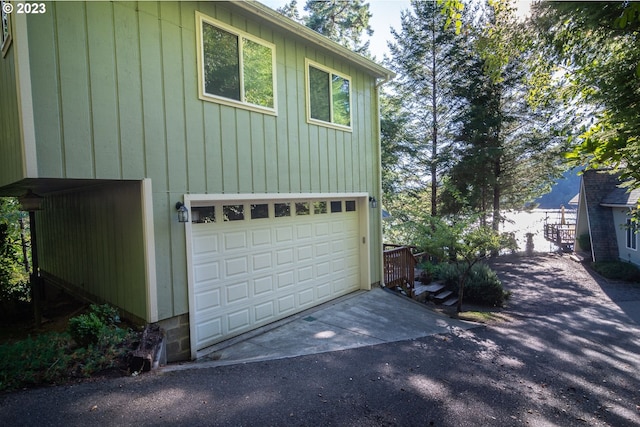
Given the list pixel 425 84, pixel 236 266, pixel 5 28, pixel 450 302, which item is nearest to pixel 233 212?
pixel 236 266

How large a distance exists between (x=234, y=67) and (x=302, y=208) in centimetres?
292

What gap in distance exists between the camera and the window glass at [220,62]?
17.2 feet

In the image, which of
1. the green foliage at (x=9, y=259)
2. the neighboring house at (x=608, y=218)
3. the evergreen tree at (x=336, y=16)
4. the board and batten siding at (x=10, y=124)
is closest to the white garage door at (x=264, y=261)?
the board and batten siding at (x=10, y=124)

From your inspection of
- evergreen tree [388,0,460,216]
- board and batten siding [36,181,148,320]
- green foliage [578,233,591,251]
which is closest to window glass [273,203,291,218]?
board and batten siding [36,181,148,320]

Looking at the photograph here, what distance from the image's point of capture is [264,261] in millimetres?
6312

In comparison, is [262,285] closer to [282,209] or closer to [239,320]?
[239,320]

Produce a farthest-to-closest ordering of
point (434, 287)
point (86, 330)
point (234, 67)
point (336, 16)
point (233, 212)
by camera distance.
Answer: point (336, 16)
point (434, 287)
point (233, 212)
point (234, 67)
point (86, 330)

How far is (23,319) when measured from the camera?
7.40m

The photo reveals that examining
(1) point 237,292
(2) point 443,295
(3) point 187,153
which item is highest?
(3) point 187,153

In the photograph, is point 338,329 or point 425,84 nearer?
Answer: point 338,329

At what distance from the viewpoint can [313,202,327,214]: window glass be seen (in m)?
7.41

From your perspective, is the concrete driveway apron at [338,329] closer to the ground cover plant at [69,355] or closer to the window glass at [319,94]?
the ground cover plant at [69,355]

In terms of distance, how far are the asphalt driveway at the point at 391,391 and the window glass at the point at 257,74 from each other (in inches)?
167

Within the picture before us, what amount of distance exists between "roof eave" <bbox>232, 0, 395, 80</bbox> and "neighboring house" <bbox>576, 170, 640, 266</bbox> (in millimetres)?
12027
